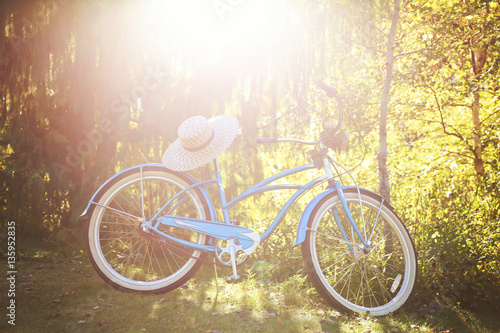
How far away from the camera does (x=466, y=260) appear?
9.33 feet

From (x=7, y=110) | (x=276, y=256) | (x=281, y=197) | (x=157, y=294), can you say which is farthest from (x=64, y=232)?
(x=281, y=197)

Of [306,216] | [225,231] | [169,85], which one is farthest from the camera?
[169,85]

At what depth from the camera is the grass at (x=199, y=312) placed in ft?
7.50

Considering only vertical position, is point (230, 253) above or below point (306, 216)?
below

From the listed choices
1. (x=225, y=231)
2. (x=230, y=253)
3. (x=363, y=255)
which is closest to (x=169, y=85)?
(x=225, y=231)

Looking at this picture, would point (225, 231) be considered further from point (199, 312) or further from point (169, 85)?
point (169, 85)

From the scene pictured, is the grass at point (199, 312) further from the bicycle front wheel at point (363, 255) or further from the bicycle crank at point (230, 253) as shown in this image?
the bicycle crank at point (230, 253)

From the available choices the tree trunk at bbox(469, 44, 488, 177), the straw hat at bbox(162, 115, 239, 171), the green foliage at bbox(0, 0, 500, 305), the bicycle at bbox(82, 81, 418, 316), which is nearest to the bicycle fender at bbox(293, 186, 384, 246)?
the bicycle at bbox(82, 81, 418, 316)

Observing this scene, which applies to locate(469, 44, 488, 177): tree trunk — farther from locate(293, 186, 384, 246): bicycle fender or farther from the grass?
locate(293, 186, 384, 246): bicycle fender

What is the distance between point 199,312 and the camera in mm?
2551

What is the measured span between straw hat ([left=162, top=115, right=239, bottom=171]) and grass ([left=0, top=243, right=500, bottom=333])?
3.44 ft

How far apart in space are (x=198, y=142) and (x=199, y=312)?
1240 mm

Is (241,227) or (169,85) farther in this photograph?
(169,85)

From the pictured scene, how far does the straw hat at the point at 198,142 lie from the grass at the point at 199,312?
1.05 metres
